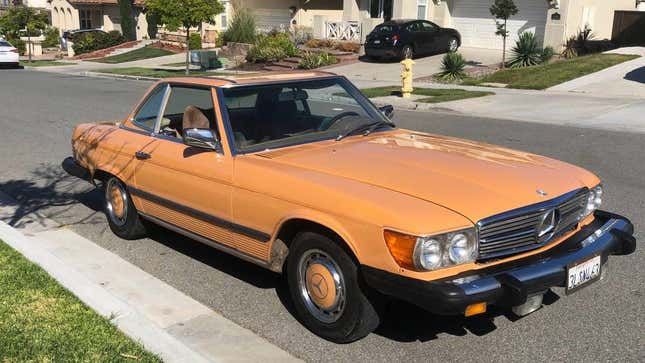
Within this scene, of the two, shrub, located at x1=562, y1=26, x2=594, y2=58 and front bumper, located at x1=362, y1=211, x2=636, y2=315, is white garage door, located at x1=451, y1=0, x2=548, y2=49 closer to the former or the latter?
shrub, located at x1=562, y1=26, x2=594, y2=58

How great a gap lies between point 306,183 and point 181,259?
2.04 m

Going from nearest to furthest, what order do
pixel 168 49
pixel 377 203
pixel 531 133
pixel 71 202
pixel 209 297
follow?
pixel 377 203
pixel 209 297
pixel 71 202
pixel 531 133
pixel 168 49

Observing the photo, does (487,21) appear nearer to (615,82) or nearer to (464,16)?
(464,16)

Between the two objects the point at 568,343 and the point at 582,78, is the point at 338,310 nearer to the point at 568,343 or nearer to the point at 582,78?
the point at 568,343

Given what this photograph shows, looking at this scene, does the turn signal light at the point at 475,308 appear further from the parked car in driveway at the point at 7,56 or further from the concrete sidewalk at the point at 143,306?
the parked car in driveway at the point at 7,56

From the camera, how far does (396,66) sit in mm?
25703

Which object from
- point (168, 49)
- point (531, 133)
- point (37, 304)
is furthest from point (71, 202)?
point (168, 49)

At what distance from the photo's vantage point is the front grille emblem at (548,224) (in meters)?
3.73

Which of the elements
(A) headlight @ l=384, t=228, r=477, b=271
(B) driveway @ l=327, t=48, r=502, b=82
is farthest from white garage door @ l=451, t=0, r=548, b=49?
(A) headlight @ l=384, t=228, r=477, b=271

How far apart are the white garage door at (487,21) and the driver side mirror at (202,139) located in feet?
75.0

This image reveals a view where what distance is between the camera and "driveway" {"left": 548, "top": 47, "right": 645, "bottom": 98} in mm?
16766

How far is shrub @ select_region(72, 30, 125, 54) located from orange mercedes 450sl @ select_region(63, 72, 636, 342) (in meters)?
41.1

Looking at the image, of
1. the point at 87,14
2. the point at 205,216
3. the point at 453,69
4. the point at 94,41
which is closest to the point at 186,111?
the point at 205,216

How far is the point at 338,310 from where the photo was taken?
391cm
